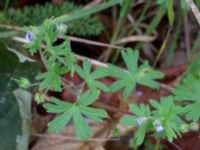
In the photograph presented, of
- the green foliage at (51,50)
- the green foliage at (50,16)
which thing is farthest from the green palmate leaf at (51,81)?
the green foliage at (50,16)

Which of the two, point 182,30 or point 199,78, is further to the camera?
point 182,30

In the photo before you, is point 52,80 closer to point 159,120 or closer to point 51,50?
point 51,50

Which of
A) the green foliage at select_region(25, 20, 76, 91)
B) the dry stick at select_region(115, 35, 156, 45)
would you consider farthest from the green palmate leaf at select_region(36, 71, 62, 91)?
the dry stick at select_region(115, 35, 156, 45)

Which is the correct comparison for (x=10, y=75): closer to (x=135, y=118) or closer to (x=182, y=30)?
(x=135, y=118)

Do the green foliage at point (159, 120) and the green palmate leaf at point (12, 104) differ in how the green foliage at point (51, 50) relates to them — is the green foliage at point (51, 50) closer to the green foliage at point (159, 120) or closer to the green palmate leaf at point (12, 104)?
the green foliage at point (159, 120)

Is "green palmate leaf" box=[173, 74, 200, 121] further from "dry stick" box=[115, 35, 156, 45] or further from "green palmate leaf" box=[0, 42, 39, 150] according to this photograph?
"green palmate leaf" box=[0, 42, 39, 150]

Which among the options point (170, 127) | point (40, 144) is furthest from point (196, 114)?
point (40, 144)
